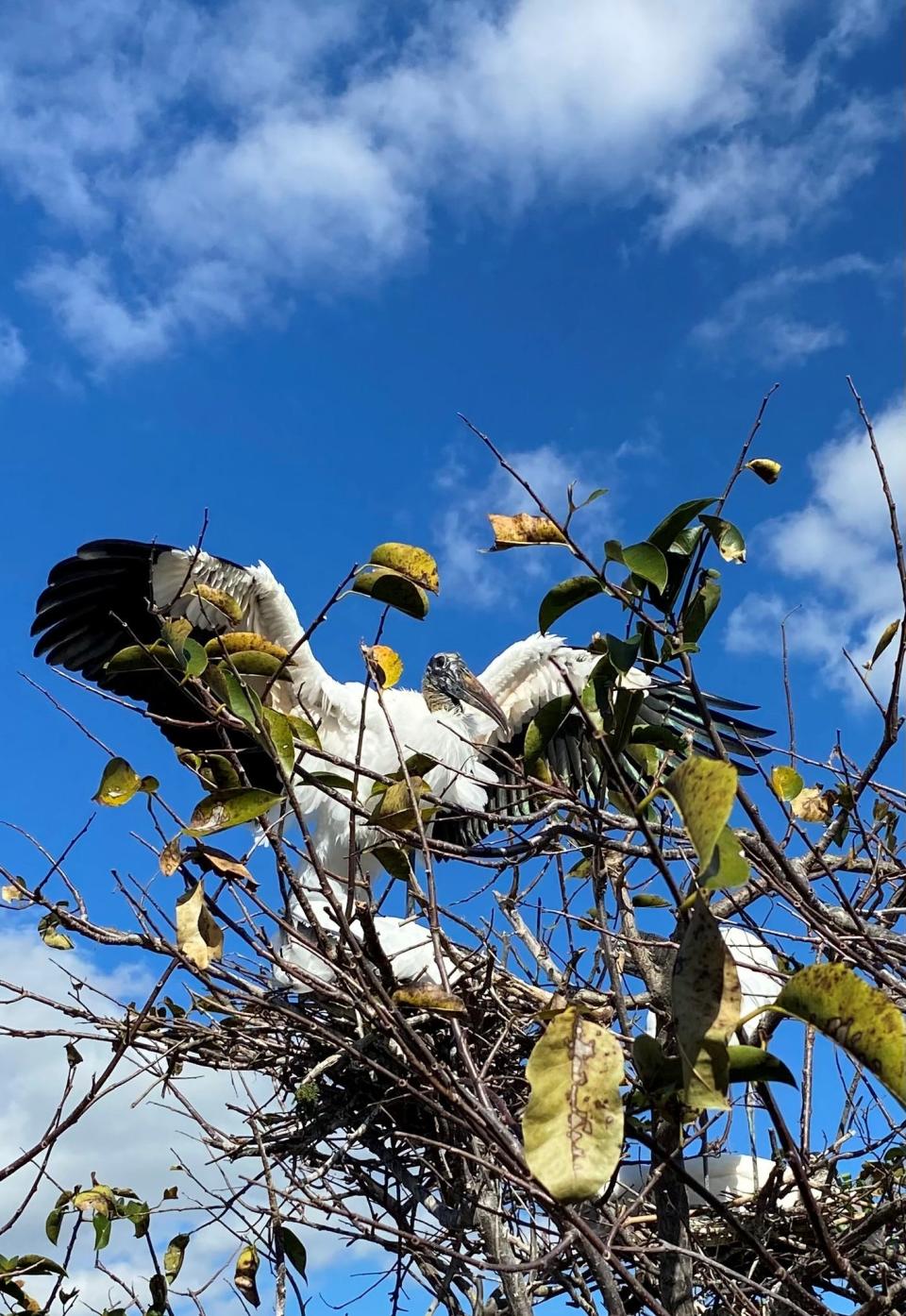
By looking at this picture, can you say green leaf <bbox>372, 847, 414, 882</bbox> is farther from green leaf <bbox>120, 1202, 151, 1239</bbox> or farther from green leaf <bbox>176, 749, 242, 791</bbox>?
green leaf <bbox>120, 1202, 151, 1239</bbox>

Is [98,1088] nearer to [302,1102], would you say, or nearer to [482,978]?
[302,1102]

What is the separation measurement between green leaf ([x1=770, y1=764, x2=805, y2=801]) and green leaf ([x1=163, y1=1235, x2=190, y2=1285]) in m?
1.94

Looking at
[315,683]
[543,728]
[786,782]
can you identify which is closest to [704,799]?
[543,728]

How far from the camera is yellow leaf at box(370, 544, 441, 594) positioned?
1709 mm

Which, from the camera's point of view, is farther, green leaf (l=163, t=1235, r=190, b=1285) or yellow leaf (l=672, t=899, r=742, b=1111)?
green leaf (l=163, t=1235, r=190, b=1285)

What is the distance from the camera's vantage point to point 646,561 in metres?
1.50

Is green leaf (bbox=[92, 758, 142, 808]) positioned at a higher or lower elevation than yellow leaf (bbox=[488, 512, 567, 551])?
lower

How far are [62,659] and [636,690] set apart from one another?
386 centimetres

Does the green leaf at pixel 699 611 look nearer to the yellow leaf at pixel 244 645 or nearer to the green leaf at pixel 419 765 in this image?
the green leaf at pixel 419 765

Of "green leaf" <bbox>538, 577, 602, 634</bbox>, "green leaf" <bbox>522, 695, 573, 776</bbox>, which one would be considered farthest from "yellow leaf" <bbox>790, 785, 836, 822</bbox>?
"green leaf" <bbox>538, 577, 602, 634</bbox>

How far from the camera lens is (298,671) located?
4832mm

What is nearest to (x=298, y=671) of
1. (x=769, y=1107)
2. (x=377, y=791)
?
(x=377, y=791)

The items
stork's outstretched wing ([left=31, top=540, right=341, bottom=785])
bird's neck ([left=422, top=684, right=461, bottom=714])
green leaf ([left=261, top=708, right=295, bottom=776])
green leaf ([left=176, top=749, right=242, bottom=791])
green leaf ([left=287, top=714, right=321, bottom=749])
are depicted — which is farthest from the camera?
bird's neck ([left=422, top=684, right=461, bottom=714])

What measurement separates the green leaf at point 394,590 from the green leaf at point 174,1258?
2.01 metres
